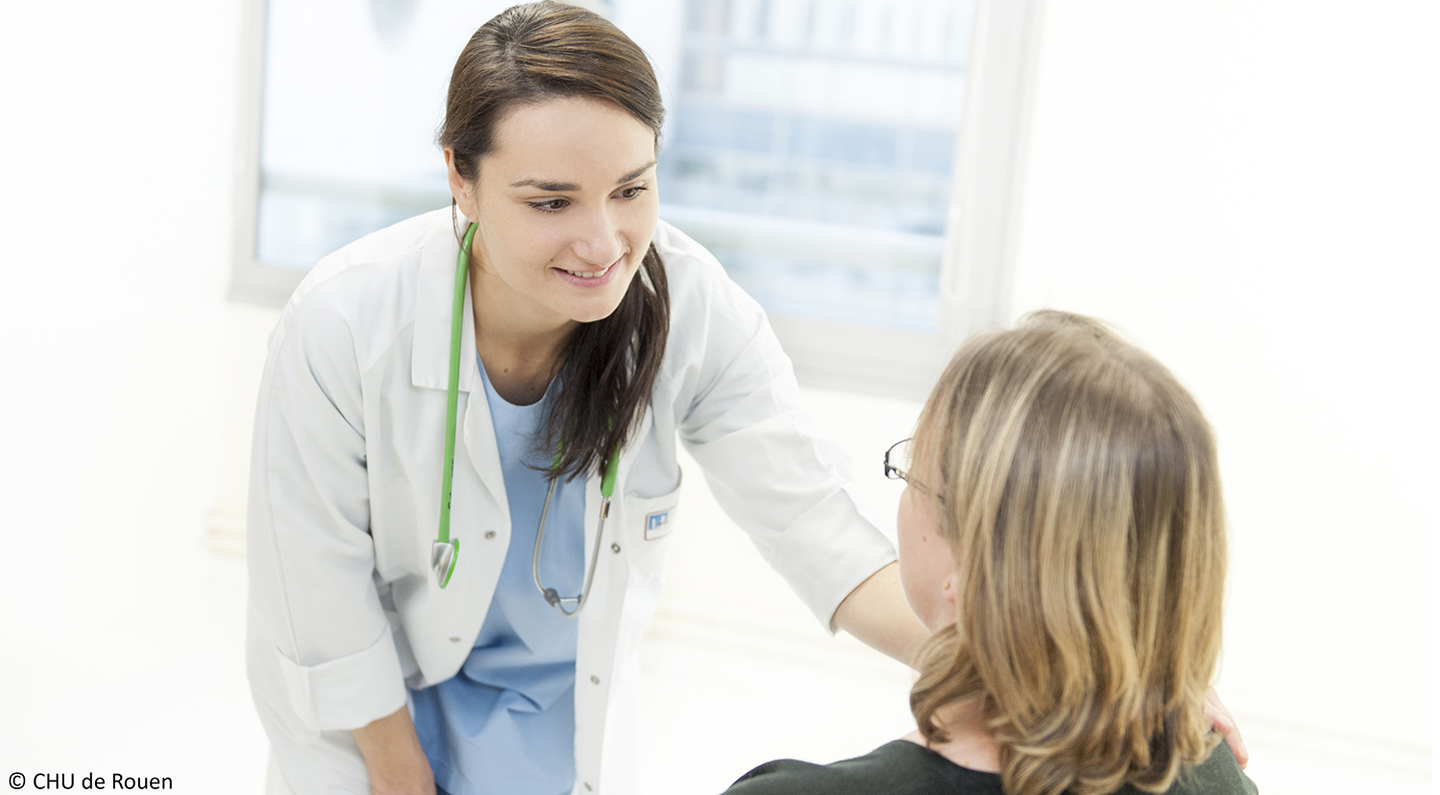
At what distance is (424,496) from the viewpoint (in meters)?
1.20

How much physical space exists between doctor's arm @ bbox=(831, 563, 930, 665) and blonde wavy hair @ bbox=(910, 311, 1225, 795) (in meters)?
0.38

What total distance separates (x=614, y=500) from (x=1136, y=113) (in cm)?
162

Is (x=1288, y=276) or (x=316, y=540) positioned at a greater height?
(x=1288, y=276)

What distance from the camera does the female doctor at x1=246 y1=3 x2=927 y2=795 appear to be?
1080 mm

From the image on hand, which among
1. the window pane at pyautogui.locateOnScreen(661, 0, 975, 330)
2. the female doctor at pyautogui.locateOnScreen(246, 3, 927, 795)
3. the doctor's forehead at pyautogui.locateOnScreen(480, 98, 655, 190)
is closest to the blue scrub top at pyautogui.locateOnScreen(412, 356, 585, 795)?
the female doctor at pyautogui.locateOnScreen(246, 3, 927, 795)

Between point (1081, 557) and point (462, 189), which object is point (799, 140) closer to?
point (462, 189)

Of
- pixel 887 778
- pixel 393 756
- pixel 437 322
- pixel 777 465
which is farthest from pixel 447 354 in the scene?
pixel 887 778

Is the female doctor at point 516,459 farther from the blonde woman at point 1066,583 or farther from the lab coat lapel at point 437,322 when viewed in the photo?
the blonde woman at point 1066,583

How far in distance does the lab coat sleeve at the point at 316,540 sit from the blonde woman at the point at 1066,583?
62cm

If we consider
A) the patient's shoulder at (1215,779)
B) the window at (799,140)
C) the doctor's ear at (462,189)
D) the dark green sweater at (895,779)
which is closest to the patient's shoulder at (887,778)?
the dark green sweater at (895,779)

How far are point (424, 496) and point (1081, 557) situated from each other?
752 millimetres

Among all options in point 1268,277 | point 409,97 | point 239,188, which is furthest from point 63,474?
point 1268,277

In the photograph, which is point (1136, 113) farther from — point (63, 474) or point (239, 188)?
point (63, 474)

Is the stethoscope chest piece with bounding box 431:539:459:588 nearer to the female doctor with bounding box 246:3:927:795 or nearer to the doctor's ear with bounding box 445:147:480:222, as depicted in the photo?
the female doctor with bounding box 246:3:927:795
